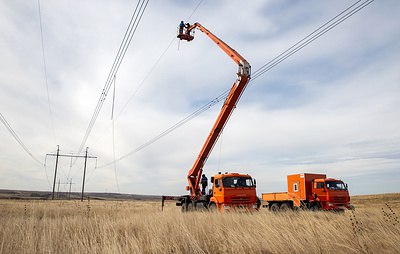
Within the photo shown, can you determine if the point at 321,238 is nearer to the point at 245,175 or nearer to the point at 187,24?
the point at 245,175

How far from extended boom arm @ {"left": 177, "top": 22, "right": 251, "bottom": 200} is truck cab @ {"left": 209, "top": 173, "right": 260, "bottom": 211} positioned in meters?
2.12

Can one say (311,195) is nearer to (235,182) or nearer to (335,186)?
(335,186)

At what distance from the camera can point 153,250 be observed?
5145 mm

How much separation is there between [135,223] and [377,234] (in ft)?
22.0

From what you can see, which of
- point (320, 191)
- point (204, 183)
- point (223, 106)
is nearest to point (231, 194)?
point (204, 183)

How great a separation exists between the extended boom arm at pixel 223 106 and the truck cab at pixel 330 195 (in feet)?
27.5

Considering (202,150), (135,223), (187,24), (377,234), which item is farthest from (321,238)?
(187,24)

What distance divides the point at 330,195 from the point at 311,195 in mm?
1556

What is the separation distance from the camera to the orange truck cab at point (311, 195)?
62.5ft

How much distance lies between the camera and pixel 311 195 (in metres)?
20.3

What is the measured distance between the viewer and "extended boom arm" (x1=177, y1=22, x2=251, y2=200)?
16.7 meters

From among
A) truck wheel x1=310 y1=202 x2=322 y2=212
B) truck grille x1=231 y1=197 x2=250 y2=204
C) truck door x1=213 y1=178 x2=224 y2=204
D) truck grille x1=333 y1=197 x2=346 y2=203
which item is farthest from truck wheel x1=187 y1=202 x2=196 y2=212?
truck grille x1=333 y1=197 x2=346 y2=203

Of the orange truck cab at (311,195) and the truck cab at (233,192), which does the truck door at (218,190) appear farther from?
the orange truck cab at (311,195)

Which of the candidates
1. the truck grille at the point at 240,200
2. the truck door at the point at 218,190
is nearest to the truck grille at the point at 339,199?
the truck grille at the point at 240,200
